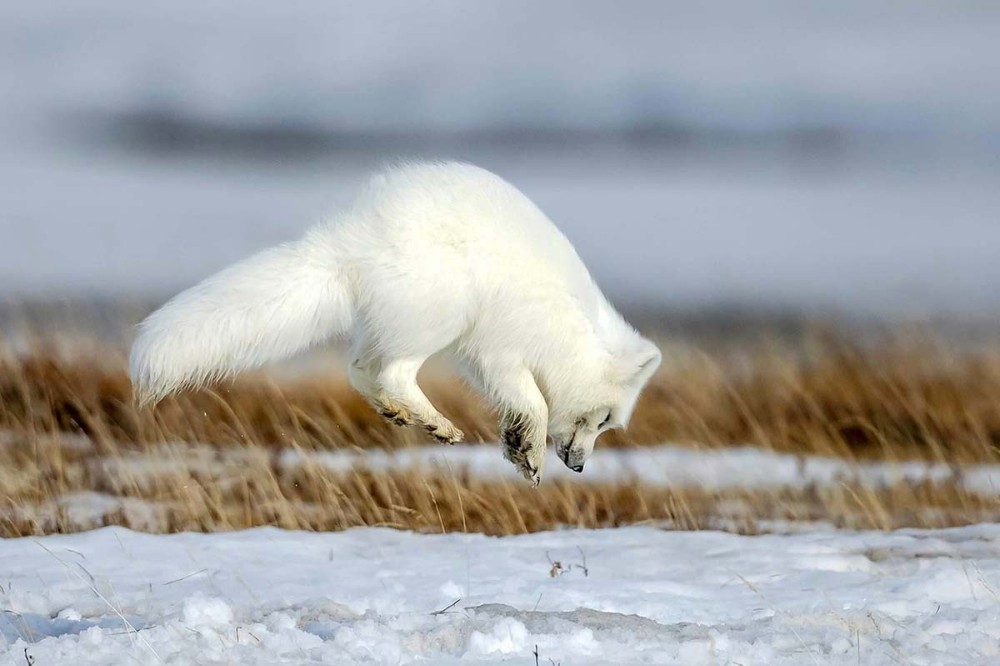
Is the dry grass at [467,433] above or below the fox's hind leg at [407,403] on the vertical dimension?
below

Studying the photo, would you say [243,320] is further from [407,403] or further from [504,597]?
[504,597]

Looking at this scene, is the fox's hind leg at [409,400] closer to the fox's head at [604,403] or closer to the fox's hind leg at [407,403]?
the fox's hind leg at [407,403]

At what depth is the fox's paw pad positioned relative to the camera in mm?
5043

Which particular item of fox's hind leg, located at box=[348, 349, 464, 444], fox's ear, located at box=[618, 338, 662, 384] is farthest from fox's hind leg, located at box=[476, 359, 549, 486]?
fox's ear, located at box=[618, 338, 662, 384]

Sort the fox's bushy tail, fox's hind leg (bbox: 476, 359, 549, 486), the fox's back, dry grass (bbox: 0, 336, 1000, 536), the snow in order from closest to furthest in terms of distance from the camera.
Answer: the snow, the fox's bushy tail, the fox's back, fox's hind leg (bbox: 476, 359, 549, 486), dry grass (bbox: 0, 336, 1000, 536)

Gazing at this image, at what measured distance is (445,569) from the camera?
608 cm

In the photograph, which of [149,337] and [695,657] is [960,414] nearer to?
[695,657]

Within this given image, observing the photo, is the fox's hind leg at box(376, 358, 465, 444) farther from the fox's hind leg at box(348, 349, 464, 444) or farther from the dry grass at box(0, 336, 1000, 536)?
the dry grass at box(0, 336, 1000, 536)

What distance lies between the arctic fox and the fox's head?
25 centimetres

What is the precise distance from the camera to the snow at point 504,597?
13.9 feet

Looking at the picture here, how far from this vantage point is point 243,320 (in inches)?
188

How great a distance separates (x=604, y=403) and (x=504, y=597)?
3.61 feet

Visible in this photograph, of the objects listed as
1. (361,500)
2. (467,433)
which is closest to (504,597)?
(361,500)

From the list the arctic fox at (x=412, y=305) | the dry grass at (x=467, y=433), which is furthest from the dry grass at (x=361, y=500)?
the arctic fox at (x=412, y=305)
